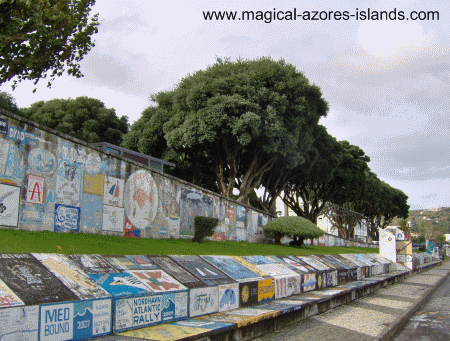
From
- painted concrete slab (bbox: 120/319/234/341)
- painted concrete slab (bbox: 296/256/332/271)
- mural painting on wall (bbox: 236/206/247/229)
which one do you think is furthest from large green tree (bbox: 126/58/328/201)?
painted concrete slab (bbox: 120/319/234/341)

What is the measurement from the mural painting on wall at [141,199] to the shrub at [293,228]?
8883mm

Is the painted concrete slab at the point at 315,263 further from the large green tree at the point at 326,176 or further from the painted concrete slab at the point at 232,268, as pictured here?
the large green tree at the point at 326,176

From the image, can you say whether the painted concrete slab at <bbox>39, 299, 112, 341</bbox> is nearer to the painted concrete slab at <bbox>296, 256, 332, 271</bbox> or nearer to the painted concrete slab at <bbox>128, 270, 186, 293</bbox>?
the painted concrete slab at <bbox>128, 270, 186, 293</bbox>

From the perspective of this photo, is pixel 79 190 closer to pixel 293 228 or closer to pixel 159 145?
pixel 293 228

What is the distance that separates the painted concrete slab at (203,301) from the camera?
6.65 meters

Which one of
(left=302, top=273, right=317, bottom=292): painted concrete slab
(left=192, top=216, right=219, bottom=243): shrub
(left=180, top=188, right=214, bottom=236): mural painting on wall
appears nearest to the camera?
(left=302, top=273, right=317, bottom=292): painted concrete slab

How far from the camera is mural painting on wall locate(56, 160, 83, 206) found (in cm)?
1016

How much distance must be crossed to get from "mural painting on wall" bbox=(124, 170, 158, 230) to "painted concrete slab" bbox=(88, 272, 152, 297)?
21.2 ft

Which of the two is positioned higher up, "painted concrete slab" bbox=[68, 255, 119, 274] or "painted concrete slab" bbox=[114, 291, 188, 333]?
"painted concrete slab" bbox=[68, 255, 119, 274]

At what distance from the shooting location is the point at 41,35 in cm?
1192

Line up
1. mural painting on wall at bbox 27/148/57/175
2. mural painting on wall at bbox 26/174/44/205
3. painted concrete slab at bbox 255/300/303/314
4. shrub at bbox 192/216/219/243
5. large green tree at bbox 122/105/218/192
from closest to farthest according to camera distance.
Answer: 1. painted concrete slab at bbox 255/300/303/314
2. mural painting on wall at bbox 26/174/44/205
3. mural painting on wall at bbox 27/148/57/175
4. shrub at bbox 192/216/219/243
5. large green tree at bbox 122/105/218/192

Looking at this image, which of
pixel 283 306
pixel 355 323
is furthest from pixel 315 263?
pixel 283 306

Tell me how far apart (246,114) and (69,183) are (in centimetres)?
1367

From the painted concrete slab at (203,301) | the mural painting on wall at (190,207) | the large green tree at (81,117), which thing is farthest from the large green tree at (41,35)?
the large green tree at (81,117)
